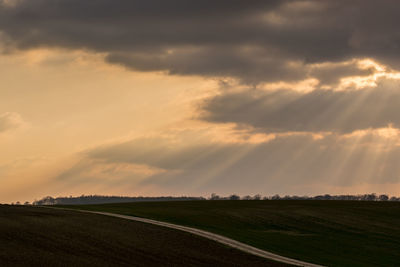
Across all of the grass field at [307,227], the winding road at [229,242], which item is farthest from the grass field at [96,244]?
the grass field at [307,227]

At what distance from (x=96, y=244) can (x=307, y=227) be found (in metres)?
33.4

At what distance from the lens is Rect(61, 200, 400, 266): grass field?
169 feet

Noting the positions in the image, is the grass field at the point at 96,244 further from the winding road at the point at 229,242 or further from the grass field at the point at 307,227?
the grass field at the point at 307,227

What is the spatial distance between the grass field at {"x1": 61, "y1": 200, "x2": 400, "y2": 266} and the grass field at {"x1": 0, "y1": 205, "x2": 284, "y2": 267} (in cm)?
737

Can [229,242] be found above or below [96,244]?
below

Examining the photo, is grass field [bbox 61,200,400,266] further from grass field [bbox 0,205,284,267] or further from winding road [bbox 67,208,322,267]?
grass field [bbox 0,205,284,267]

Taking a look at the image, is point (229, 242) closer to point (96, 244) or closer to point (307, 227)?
point (96, 244)

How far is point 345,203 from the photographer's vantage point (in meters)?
93.0

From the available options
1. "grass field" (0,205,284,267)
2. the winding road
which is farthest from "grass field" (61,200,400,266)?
"grass field" (0,205,284,267)

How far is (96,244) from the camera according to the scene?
39094mm

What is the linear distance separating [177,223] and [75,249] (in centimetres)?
2001

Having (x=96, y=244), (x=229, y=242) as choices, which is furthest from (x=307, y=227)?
(x=96, y=244)

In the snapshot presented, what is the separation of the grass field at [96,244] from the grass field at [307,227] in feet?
24.2

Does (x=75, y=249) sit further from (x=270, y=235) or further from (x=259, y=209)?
(x=259, y=209)
